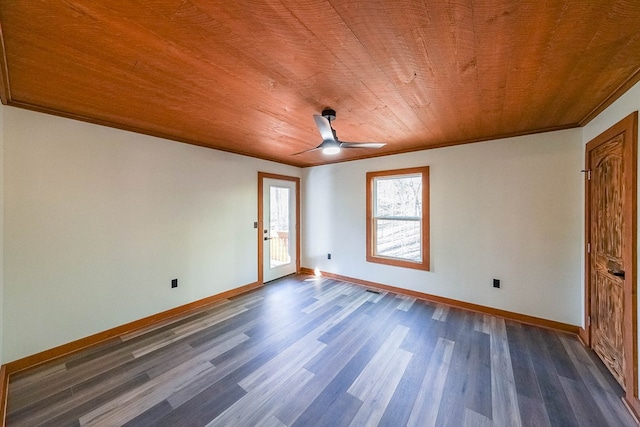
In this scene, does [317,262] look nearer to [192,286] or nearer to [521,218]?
[192,286]

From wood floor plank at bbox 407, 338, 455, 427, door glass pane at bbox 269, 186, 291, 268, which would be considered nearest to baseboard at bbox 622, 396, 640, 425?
wood floor plank at bbox 407, 338, 455, 427

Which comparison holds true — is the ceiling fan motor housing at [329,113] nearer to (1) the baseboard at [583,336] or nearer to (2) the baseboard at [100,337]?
(2) the baseboard at [100,337]

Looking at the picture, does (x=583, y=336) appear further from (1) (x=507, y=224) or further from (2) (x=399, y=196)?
(2) (x=399, y=196)

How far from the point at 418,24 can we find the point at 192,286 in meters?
3.74

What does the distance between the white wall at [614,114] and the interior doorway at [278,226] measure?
4.18 meters

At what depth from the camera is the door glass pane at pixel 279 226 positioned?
185 inches

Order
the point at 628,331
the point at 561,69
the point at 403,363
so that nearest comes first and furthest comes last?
the point at 561,69 → the point at 628,331 → the point at 403,363

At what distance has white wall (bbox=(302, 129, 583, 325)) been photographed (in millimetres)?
2768

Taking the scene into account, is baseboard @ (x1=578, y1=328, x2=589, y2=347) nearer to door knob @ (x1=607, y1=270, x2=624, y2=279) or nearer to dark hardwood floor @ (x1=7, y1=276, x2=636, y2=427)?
dark hardwood floor @ (x1=7, y1=276, x2=636, y2=427)

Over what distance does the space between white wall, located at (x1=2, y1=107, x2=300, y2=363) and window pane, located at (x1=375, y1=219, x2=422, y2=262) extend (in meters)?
2.62

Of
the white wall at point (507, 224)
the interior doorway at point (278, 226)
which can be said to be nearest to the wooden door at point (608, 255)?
the white wall at point (507, 224)

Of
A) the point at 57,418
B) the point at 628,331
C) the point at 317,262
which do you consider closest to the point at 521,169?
the point at 628,331

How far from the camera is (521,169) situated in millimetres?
3012

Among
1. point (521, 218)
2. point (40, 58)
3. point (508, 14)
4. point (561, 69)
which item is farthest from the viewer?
point (521, 218)
